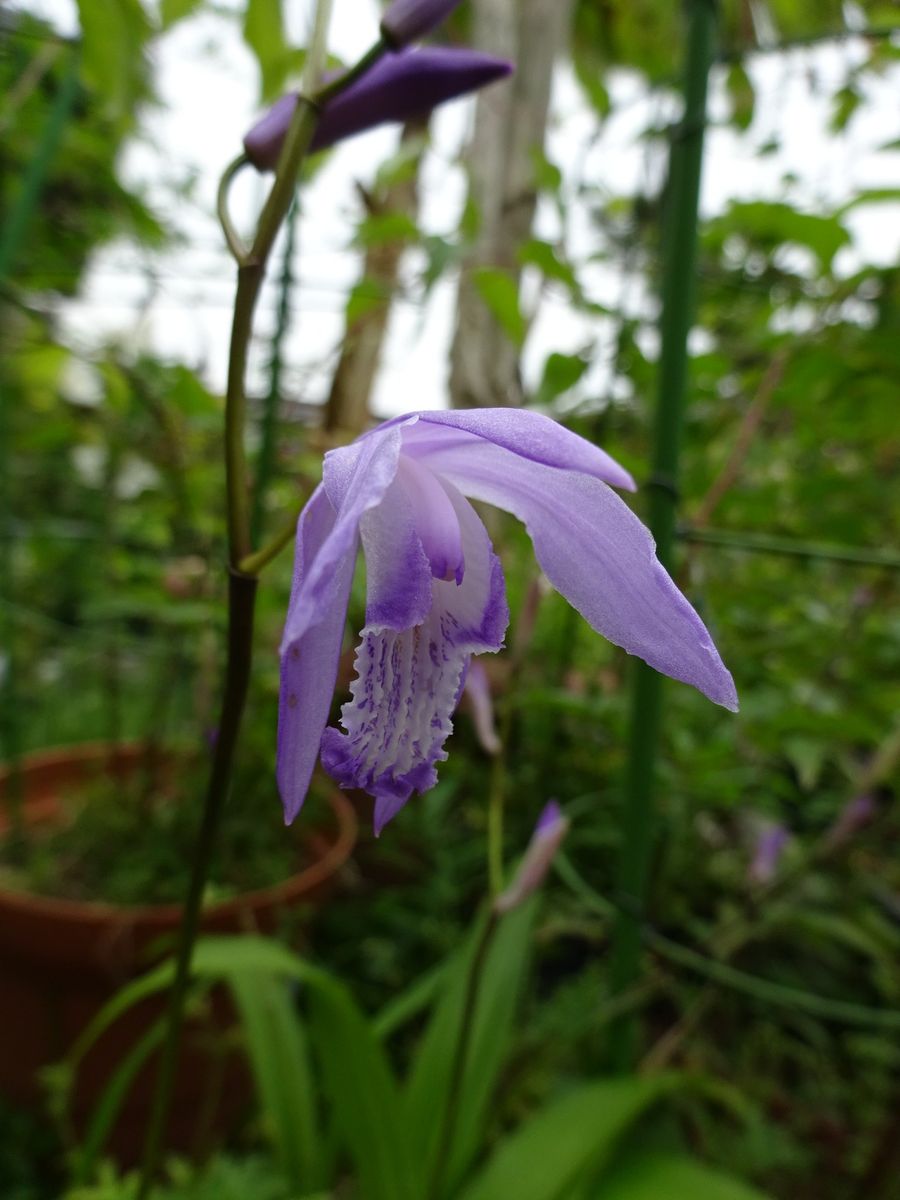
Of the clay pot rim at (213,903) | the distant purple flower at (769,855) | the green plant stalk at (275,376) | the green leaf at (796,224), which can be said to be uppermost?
the green leaf at (796,224)

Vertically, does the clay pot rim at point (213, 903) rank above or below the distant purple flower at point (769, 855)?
below

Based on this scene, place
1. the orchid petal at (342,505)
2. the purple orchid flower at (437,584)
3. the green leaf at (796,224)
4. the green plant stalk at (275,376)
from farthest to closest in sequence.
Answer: the green plant stalk at (275,376), the green leaf at (796,224), the purple orchid flower at (437,584), the orchid petal at (342,505)

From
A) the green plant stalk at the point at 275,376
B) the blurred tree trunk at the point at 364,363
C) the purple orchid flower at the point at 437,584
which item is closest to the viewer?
the purple orchid flower at the point at 437,584

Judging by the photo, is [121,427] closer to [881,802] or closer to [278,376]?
[278,376]

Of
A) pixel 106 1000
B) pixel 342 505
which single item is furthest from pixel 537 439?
pixel 106 1000

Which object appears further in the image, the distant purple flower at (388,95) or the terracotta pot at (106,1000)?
the terracotta pot at (106,1000)

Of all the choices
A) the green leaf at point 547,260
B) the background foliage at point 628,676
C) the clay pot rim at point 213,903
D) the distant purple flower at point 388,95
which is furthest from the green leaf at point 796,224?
the clay pot rim at point 213,903

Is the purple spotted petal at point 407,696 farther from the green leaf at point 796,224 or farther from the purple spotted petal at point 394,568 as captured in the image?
the green leaf at point 796,224
